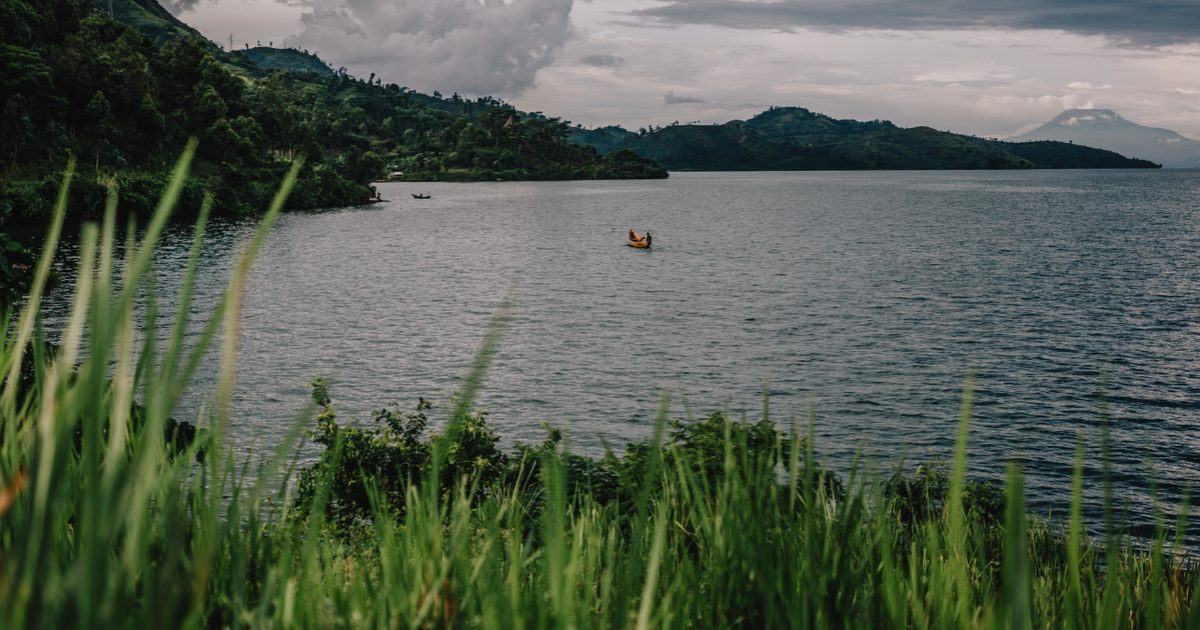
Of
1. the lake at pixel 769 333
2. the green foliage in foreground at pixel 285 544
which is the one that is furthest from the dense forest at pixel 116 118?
the green foliage in foreground at pixel 285 544

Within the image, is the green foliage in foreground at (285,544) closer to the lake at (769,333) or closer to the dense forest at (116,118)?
the lake at (769,333)

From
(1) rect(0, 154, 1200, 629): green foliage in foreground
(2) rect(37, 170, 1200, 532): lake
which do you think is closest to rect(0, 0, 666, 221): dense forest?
(2) rect(37, 170, 1200, 532): lake

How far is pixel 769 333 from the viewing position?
4844cm

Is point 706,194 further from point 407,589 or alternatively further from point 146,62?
point 407,589

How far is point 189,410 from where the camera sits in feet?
106

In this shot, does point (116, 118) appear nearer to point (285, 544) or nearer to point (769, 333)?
point (769, 333)

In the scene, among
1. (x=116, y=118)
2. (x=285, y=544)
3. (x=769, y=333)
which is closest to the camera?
(x=285, y=544)

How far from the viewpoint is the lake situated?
32.1 meters

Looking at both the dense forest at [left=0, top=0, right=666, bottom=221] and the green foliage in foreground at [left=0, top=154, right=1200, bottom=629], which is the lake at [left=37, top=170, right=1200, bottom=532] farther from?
the dense forest at [left=0, top=0, right=666, bottom=221]

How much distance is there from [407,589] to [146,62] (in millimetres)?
115183

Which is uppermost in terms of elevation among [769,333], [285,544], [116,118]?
[116,118]

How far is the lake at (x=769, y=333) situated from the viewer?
105 feet

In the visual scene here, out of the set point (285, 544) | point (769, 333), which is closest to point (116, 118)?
point (769, 333)

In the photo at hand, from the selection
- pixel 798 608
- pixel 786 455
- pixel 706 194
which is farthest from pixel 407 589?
pixel 706 194
